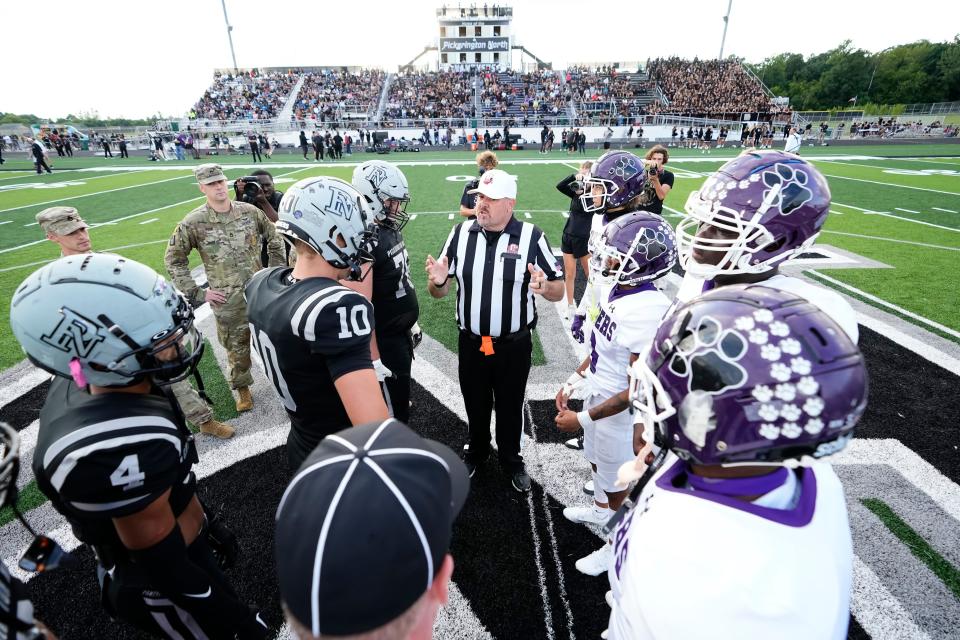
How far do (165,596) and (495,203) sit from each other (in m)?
2.99

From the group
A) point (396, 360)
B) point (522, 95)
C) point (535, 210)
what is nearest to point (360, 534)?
point (396, 360)

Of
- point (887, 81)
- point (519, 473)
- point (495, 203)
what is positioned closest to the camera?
point (495, 203)

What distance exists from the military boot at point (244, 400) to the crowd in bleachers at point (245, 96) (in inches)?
1905

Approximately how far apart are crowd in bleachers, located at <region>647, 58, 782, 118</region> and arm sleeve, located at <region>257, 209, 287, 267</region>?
45.8 meters

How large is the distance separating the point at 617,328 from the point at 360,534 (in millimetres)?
2190

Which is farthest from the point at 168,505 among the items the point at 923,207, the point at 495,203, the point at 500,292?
the point at 923,207

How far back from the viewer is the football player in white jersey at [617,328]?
8.87 ft

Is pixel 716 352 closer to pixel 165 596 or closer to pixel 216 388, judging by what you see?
pixel 165 596

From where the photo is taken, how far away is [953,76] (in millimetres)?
55719

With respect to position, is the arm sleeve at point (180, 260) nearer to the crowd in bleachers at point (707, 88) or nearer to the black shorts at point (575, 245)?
the black shorts at point (575, 245)

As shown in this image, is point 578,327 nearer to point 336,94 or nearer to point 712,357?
point 712,357

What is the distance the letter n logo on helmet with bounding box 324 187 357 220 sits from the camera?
221 cm

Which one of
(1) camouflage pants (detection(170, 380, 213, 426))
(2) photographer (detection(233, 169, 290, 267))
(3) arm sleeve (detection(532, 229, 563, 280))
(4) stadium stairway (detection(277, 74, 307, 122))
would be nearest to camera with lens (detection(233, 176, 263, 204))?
(2) photographer (detection(233, 169, 290, 267))

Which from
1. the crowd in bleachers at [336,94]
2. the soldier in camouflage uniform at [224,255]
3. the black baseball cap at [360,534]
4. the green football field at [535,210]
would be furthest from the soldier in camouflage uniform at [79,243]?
the crowd in bleachers at [336,94]
